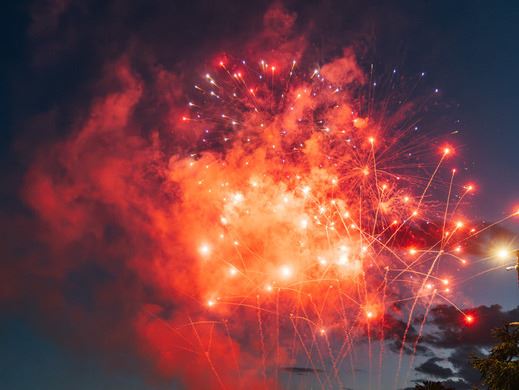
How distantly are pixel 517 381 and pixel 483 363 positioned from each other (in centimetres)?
120

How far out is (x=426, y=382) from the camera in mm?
22531

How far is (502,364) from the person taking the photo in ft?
50.6

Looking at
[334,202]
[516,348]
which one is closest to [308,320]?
[334,202]

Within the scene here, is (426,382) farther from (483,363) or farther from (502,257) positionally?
(502,257)

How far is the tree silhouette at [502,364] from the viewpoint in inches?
593

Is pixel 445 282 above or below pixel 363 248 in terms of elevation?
below

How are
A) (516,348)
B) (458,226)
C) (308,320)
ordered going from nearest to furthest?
(516,348) < (458,226) < (308,320)

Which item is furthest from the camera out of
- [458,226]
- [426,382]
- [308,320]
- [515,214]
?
[426,382]

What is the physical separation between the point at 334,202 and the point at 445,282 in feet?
16.5

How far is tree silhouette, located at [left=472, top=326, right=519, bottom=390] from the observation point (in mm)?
15070

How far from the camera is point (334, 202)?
60.6 ft

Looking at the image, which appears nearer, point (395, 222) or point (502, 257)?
point (502, 257)

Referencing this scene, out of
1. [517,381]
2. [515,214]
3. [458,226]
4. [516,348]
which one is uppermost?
[458,226]

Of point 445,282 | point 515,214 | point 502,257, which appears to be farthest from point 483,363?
point 515,214
